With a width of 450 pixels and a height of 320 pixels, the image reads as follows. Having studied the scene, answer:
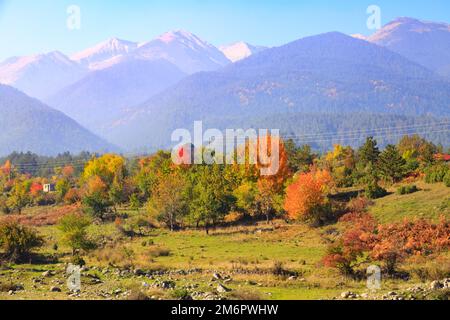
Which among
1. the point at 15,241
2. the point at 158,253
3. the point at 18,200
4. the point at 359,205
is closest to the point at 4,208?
the point at 18,200

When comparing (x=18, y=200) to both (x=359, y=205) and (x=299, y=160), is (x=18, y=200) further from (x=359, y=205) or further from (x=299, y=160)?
(x=359, y=205)

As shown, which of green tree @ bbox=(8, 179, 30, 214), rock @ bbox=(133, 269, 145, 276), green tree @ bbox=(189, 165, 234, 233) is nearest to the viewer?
rock @ bbox=(133, 269, 145, 276)

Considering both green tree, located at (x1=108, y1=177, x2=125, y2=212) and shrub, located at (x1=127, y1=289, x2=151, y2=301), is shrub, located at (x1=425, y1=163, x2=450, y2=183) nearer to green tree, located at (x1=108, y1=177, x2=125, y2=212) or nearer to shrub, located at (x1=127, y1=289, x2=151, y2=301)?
green tree, located at (x1=108, y1=177, x2=125, y2=212)

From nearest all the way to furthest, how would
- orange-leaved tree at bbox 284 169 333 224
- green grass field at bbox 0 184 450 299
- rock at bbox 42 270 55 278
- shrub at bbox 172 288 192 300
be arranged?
1. shrub at bbox 172 288 192 300
2. green grass field at bbox 0 184 450 299
3. rock at bbox 42 270 55 278
4. orange-leaved tree at bbox 284 169 333 224

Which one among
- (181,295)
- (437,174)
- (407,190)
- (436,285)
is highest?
(437,174)

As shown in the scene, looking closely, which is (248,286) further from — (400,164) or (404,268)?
(400,164)

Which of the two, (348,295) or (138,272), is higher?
(348,295)

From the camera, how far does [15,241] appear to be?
40.8 metres

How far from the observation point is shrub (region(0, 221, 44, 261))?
132ft

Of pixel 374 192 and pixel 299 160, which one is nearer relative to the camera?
pixel 374 192

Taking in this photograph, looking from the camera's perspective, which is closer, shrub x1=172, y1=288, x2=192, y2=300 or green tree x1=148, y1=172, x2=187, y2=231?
shrub x1=172, y1=288, x2=192, y2=300

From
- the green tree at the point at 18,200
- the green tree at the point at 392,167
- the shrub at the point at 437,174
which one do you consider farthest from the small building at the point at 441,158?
the green tree at the point at 18,200

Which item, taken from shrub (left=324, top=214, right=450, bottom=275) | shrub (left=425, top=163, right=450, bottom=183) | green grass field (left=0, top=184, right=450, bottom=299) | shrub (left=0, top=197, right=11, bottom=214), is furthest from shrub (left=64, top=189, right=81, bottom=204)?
shrub (left=425, top=163, right=450, bottom=183)
